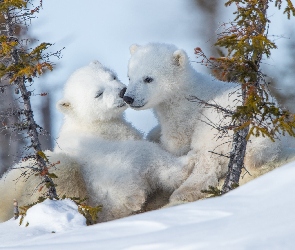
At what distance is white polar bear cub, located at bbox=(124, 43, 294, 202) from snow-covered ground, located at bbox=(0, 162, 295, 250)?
3.40 m

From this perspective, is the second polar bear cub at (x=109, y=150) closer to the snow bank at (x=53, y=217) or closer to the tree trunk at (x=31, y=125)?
the tree trunk at (x=31, y=125)

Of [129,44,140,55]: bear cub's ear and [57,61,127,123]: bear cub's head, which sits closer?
[57,61,127,123]: bear cub's head

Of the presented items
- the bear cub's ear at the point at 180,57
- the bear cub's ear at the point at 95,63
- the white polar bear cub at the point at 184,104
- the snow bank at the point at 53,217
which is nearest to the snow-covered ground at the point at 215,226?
the snow bank at the point at 53,217

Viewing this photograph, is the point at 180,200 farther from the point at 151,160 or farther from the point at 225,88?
the point at 225,88

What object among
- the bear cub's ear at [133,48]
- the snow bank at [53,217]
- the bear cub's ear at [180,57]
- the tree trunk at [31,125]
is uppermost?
the bear cub's ear at [133,48]

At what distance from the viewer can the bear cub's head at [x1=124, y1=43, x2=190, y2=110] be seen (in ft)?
26.0

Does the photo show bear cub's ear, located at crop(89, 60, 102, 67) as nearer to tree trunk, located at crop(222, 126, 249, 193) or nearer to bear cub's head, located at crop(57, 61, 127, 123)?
bear cub's head, located at crop(57, 61, 127, 123)

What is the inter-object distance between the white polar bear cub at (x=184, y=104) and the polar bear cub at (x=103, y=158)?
0.21 meters

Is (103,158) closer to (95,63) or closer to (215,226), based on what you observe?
(95,63)

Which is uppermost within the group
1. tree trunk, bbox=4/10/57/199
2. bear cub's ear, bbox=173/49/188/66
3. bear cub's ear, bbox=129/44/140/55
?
bear cub's ear, bbox=129/44/140/55

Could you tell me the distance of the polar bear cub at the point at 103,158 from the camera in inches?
307

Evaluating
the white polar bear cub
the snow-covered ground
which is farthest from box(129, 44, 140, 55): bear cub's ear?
the snow-covered ground

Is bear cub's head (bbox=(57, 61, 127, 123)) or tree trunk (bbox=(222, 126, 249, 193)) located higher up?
bear cub's head (bbox=(57, 61, 127, 123))

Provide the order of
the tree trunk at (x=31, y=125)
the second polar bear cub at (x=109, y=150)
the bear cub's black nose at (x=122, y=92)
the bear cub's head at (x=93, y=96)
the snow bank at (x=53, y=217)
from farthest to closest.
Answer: the bear cub's head at (x=93, y=96)
the bear cub's black nose at (x=122, y=92)
the second polar bear cub at (x=109, y=150)
the tree trunk at (x=31, y=125)
the snow bank at (x=53, y=217)
